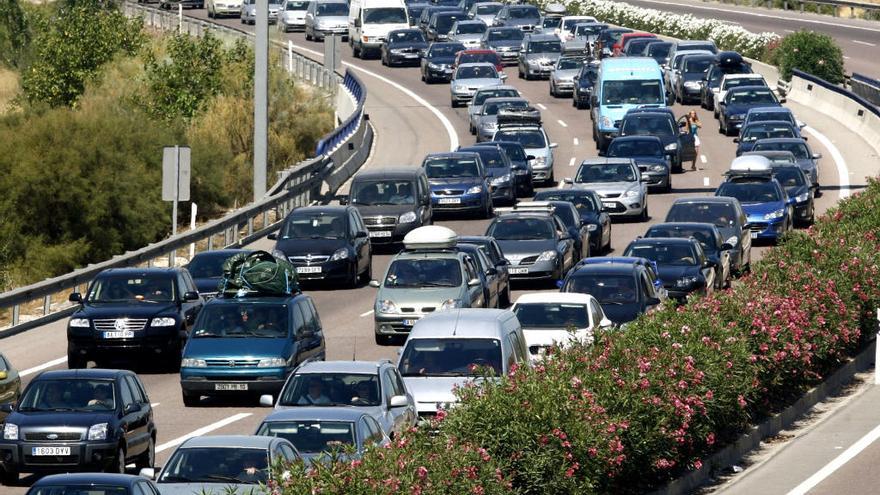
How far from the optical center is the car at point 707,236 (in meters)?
33.9

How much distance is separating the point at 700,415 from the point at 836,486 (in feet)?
5.36

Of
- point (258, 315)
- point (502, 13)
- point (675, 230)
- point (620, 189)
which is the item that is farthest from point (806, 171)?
point (502, 13)

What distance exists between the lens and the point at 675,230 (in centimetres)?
3475

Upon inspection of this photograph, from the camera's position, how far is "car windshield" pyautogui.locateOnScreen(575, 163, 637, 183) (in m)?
43.6

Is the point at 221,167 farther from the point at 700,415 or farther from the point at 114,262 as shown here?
the point at 700,415

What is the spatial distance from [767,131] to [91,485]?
3804 centimetres

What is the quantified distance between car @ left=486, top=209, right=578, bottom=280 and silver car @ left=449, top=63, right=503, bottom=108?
97.1 feet

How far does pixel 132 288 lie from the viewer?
27.8 m

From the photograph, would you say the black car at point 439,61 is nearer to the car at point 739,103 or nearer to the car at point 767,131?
the car at point 739,103

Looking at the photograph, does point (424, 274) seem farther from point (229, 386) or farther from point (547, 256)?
point (229, 386)

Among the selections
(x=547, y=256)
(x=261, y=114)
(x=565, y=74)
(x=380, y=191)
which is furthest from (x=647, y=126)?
(x=565, y=74)

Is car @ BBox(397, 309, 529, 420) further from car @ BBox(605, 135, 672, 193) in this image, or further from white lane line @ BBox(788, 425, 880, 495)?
car @ BBox(605, 135, 672, 193)

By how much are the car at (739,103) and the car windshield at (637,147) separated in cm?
1141

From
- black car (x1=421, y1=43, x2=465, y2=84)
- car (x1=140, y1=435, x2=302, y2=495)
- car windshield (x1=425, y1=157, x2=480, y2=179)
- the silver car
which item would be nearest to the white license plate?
car (x1=140, y1=435, x2=302, y2=495)
